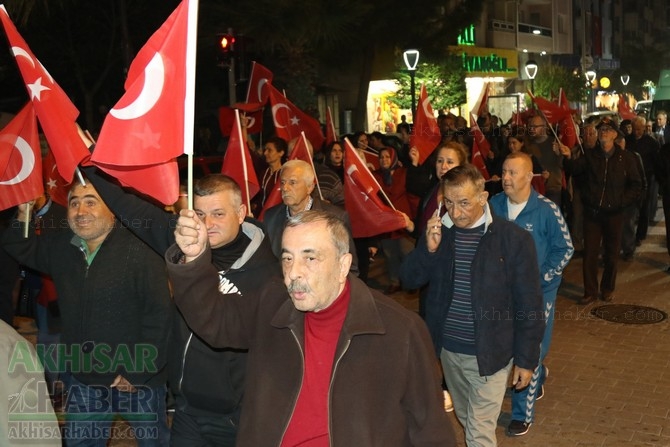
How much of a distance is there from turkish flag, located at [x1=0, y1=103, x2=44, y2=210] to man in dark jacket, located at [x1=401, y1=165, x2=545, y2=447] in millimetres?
2531

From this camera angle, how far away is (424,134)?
10.2m

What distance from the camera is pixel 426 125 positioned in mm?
10367

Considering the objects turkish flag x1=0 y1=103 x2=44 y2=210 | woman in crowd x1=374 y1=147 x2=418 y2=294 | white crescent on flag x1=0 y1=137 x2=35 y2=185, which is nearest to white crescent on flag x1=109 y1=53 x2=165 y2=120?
turkish flag x1=0 y1=103 x2=44 y2=210

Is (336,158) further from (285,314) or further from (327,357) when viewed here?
(327,357)

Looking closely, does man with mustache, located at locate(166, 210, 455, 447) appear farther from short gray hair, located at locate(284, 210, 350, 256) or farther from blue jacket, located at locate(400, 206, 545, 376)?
blue jacket, located at locate(400, 206, 545, 376)

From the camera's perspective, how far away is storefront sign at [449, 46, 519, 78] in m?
38.3

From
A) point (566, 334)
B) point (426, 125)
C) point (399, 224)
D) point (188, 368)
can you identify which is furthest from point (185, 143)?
point (426, 125)

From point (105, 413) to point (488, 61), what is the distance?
3906cm

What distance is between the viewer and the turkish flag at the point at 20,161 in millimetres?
5605

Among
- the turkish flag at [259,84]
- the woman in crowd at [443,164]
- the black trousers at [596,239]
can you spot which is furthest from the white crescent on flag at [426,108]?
the woman in crowd at [443,164]

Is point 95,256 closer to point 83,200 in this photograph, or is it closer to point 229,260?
point 83,200

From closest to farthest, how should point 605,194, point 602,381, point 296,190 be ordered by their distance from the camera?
point 296,190 → point 602,381 → point 605,194

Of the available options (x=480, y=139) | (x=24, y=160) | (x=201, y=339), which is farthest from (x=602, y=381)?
(x=480, y=139)

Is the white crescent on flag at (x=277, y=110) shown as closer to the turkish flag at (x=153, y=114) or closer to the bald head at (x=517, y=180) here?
the bald head at (x=517, y=180)
